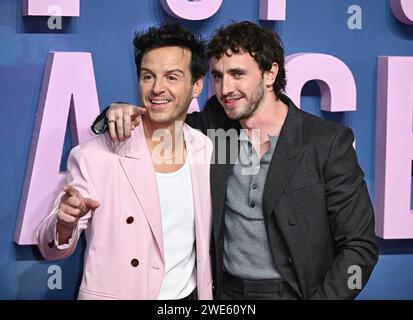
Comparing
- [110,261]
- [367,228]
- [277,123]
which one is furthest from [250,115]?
[110,261]

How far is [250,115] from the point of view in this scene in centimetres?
218

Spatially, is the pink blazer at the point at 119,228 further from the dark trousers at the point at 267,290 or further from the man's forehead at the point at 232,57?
the man's forehead at the point at 232,57

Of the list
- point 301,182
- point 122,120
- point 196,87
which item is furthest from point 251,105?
point 122,120

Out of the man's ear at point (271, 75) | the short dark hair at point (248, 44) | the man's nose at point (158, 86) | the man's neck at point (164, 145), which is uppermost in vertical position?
the short dark hair at point (248, 44)

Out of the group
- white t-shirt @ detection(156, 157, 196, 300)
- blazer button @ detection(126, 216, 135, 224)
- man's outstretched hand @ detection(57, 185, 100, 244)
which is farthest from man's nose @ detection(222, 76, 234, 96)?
man's outstretched hand @ detection(57, 185, 100, 244)

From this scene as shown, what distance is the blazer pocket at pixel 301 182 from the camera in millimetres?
2062

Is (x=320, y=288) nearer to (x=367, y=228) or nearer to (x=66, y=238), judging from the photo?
(x=367, y=228)

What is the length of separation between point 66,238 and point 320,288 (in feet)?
2.30

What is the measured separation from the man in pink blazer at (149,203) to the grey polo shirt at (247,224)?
3.2 inches

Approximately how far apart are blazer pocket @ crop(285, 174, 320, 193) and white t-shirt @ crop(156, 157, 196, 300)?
10.9 inches

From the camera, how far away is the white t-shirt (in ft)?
6.42

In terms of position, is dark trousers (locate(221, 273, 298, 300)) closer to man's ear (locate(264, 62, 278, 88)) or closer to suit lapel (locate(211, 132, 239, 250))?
suit lapel (locate(211, 132, 239, 250))

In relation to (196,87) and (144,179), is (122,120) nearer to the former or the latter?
(144,179)

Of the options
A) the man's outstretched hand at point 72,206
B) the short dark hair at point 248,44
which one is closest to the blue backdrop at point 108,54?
the short dark hair at point 248,44
